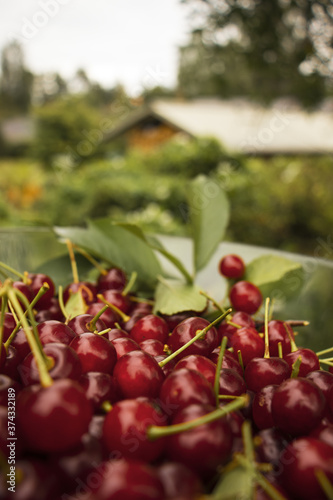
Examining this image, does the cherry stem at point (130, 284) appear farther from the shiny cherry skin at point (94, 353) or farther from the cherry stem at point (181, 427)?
the cherry stem at point (181, 427)

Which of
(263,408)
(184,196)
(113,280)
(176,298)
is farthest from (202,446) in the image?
(184,196)

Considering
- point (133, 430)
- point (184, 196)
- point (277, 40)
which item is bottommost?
point (184, 196)

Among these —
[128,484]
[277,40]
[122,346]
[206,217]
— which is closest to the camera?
[128,484]

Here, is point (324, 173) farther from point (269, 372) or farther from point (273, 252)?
point (269, 372)

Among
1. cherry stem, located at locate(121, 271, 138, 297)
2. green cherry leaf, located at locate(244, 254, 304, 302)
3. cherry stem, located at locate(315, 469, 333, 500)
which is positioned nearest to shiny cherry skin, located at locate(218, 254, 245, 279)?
green cherry leaf, located at locate(244, 254, 304, 302)

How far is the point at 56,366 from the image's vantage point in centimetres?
35

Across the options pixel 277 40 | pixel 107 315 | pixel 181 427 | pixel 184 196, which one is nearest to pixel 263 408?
pixel 181 427

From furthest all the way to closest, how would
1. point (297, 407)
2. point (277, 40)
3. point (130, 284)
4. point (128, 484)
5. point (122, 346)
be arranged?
point (277, 40), point (130, 284), point (122, 346), point (297, 407), point (128, 484)

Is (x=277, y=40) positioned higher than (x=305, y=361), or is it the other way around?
(x=277, y=40)

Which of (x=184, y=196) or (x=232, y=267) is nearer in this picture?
(x=232, y=267)

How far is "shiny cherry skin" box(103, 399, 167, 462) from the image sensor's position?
304mm

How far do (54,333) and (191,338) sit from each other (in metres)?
0.16

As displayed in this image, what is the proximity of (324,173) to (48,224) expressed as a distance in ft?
16.8

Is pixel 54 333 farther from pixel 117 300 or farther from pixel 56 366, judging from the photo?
pixel 117 300
